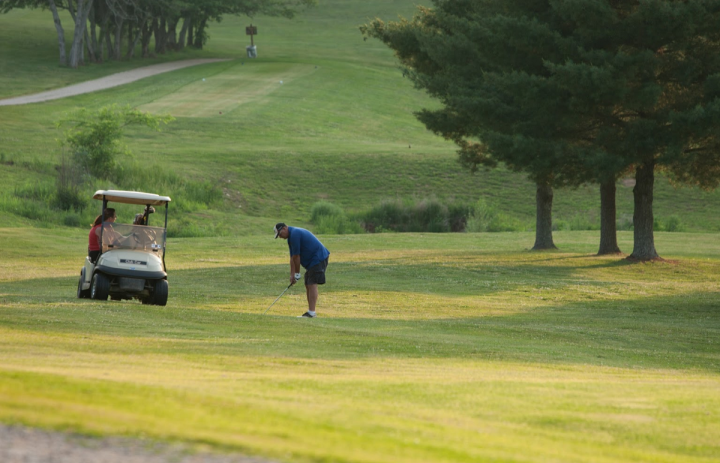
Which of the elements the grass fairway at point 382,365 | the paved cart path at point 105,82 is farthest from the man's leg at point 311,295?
the paved cart path at point 105,82

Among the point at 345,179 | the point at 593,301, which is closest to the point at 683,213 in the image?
the point at 345,179

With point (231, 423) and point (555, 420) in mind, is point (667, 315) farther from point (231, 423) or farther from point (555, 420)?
point (231, 423)

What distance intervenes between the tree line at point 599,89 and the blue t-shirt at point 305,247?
41.1 ft

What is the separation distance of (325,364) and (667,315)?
1287 cm

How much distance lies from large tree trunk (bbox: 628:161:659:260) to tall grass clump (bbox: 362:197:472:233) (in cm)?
1685

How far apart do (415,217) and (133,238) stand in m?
32.4

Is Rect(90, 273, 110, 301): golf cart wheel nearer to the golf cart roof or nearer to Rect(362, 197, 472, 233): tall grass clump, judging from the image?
the golf cart roof

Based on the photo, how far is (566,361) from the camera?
45.9ft

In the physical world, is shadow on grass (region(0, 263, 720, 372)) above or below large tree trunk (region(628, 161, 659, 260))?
below

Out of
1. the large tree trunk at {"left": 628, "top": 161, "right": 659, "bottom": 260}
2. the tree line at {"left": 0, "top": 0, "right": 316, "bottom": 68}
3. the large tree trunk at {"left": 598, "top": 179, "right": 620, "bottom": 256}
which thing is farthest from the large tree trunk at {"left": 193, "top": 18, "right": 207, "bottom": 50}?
the large tree trunk at {"left": 628, "top": 161, "right": 659, "bottom": 260}

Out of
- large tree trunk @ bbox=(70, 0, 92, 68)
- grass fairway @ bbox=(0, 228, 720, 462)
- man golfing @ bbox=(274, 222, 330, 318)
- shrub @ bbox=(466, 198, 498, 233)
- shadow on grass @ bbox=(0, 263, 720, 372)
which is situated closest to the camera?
grass fairway @ bbox=(0, 228, 720, 462)

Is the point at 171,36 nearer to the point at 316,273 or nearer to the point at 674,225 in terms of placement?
the point at 674,225

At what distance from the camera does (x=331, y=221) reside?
47188 mm

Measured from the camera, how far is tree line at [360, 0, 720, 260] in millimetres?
27359
